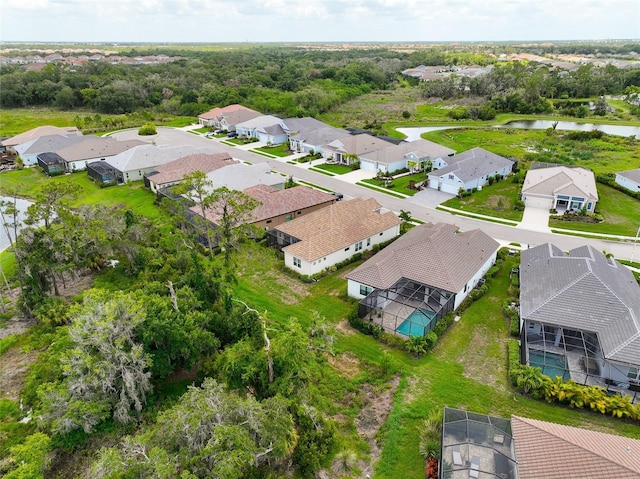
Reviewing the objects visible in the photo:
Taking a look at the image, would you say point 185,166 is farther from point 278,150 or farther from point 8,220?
point 8,220

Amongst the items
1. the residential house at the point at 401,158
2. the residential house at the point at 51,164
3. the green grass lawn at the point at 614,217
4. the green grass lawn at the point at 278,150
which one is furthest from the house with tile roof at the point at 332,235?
the residential house at the point at 51,164

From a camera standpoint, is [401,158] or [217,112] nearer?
[401,158]

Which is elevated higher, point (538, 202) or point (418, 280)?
point (418, 280)

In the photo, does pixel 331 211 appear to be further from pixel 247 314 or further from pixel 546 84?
pixel 546 84

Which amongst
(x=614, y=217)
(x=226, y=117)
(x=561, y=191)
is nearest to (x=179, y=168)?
(x=226, y=117)

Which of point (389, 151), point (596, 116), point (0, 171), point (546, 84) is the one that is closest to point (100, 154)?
point (0, 171)

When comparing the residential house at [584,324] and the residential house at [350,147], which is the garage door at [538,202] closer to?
the residential house at [584,324]

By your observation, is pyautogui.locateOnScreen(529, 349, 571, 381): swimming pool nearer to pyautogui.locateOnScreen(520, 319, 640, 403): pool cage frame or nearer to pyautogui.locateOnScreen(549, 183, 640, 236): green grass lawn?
pyautogui.locateOnScreen(520, 319, 640, 403): pool cage frame

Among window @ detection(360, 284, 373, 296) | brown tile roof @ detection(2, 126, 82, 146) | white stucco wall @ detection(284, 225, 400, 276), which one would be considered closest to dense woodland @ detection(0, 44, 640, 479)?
white stucco wall @ detection(284, 225, 400, 276)
